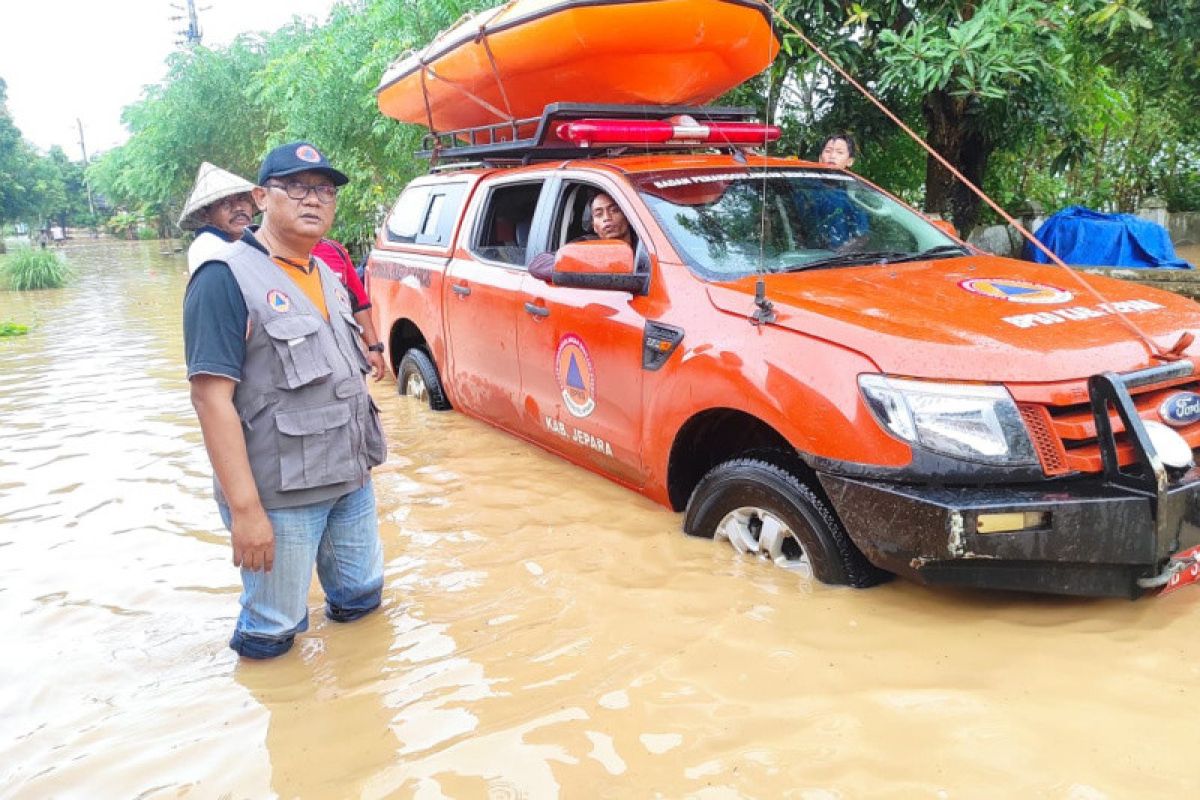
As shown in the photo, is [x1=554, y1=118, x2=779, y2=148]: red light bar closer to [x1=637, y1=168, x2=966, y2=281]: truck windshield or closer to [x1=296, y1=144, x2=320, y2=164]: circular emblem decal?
[x1=637, y1=168, x2=966, y2=281]: truck windshield

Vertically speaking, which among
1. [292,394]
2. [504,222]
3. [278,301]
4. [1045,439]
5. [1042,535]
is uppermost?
[504,222]

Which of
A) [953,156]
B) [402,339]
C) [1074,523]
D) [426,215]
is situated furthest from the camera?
[953,156]

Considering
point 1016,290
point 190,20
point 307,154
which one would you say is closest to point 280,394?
point 307,154

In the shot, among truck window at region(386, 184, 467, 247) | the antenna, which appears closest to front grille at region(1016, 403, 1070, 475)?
truck window at region(386, 184, 467, 247)

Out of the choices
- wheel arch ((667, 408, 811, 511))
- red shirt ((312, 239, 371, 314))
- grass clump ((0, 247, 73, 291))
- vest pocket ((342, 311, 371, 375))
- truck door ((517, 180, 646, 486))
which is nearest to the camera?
vest pocket ((342, 311, 371, 375))

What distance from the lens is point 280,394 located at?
266cm

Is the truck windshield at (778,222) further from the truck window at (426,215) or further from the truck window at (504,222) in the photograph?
the truck window at (426,215)

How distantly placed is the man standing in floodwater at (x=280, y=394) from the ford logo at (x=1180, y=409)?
2492 mm

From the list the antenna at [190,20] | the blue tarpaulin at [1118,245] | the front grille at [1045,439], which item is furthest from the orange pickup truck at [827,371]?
the antenna at [190,20]

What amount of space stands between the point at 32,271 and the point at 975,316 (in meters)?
22.7

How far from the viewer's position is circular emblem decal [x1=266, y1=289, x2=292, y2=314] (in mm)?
2614

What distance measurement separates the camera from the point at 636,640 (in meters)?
2.97

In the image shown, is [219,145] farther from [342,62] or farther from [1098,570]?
[1098,570]

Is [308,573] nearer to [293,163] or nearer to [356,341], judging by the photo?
[356,341]
